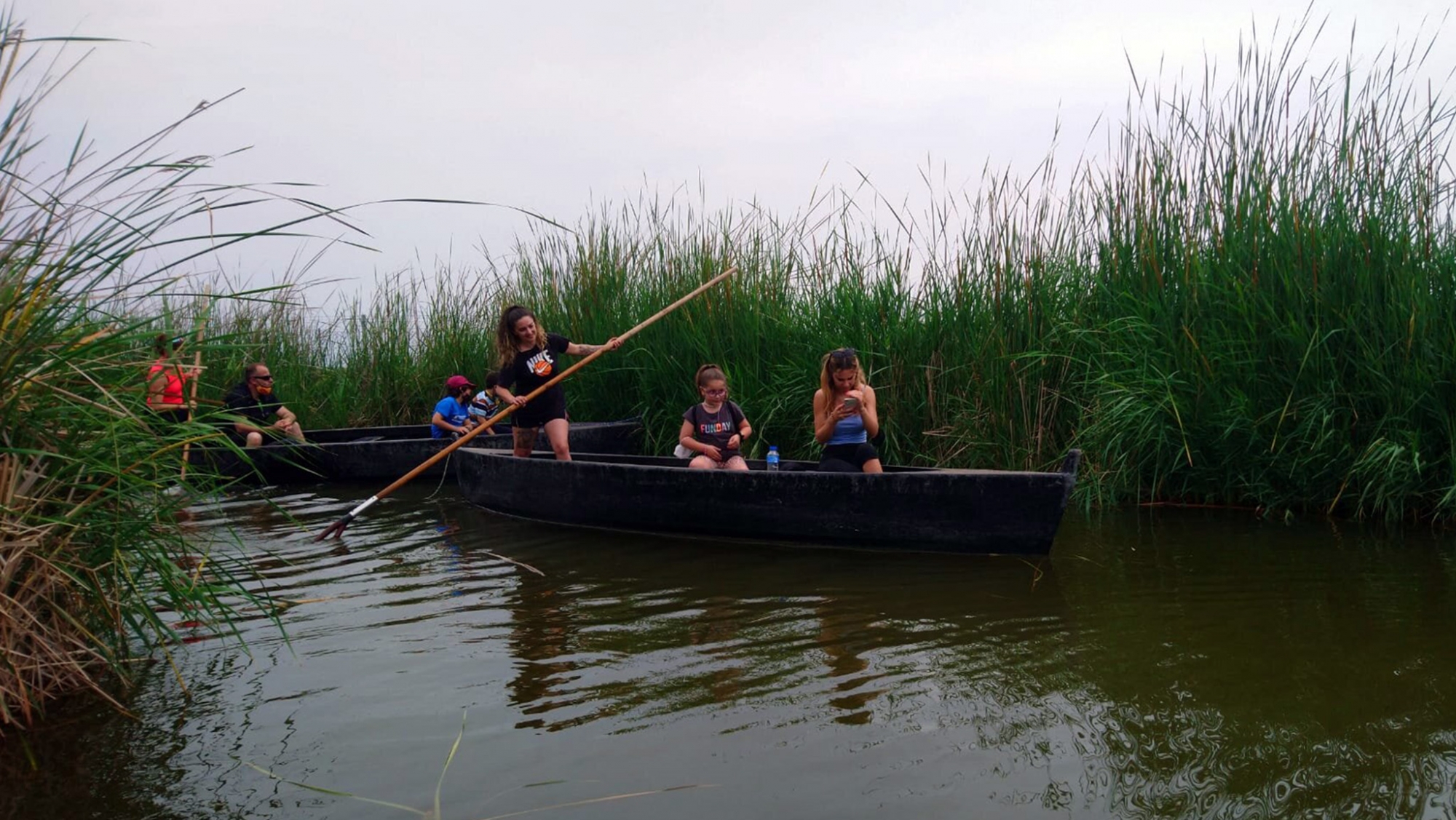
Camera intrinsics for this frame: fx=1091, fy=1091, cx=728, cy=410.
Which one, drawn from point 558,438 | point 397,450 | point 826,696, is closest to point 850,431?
point 558,438

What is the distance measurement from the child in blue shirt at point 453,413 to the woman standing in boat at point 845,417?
4.74m

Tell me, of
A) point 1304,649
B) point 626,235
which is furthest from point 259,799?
point 626,235

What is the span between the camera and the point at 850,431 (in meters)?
7.14

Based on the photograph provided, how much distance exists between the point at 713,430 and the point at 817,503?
1569 millimetres

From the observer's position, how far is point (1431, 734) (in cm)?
323

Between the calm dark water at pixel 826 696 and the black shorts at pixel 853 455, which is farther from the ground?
the black shorts at pixel 853 455

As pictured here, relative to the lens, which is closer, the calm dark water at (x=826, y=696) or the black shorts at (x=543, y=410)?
the calm dark water at (x=826, y=696)

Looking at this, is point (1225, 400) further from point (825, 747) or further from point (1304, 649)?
point (825, 747)

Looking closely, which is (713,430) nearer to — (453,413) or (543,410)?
(543,410)

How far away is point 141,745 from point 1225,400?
657 cm

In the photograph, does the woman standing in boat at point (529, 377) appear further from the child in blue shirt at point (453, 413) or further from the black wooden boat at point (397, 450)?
the child in blue shirt at point (453, 413)

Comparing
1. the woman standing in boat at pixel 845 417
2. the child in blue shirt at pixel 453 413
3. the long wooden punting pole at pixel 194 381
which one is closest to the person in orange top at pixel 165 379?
the long wooden punting pole at pixel 194 381

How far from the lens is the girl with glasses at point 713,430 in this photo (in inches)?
307

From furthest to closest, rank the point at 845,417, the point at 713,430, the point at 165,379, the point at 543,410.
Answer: the point at 543,410 < the point at 713,430 < the point at 845,417 < the point at 165,379
